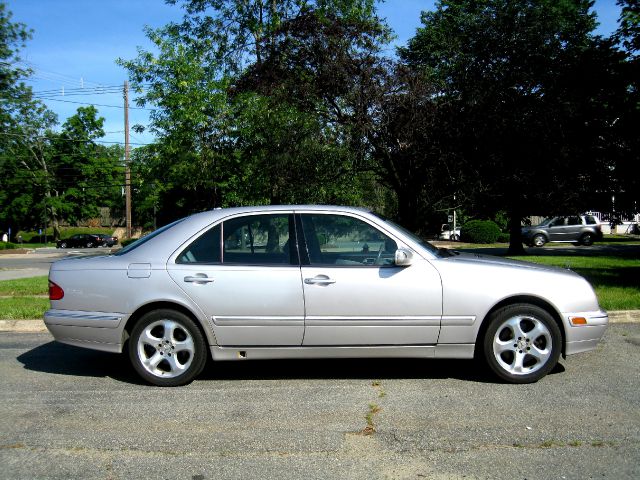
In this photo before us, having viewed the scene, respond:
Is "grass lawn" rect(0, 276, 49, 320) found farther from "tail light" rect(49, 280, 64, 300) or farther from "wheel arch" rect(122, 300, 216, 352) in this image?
"wheel arch" rect(122, 300, 216, 352)

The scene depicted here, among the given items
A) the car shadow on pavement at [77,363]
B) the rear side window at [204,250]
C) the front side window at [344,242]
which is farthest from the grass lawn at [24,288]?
the front side window at [344,242]

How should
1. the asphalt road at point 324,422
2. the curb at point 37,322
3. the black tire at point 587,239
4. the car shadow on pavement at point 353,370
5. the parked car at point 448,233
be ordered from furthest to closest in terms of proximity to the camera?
the parked car at point 448,233 → the black tire at point 587,239 → the curb at point 37,322 → the car shadow on pavement at point 353,370 → the asphalt road at point 324,422

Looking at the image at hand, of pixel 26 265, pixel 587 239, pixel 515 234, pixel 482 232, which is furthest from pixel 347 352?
pixel 482 232

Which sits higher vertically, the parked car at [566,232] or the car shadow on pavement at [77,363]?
the parked car at [566,232]

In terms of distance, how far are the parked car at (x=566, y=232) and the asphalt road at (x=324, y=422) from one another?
88.5 feet

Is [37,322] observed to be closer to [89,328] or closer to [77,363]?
[77,363]

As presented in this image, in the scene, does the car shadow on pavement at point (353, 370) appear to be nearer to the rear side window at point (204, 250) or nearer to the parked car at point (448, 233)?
the rear side window at point (204, 250)

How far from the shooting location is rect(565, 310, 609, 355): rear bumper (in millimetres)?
5461

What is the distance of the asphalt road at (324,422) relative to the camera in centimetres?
382

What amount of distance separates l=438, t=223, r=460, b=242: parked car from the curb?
109ft

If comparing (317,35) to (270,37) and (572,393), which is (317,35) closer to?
(270,37)

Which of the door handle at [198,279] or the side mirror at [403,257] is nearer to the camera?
the side mirror at [403,257]

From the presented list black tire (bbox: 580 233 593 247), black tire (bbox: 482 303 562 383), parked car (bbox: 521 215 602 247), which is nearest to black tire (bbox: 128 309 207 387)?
black tire (bbox: 482 303 562 383)

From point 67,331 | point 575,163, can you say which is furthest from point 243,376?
point 575,163
